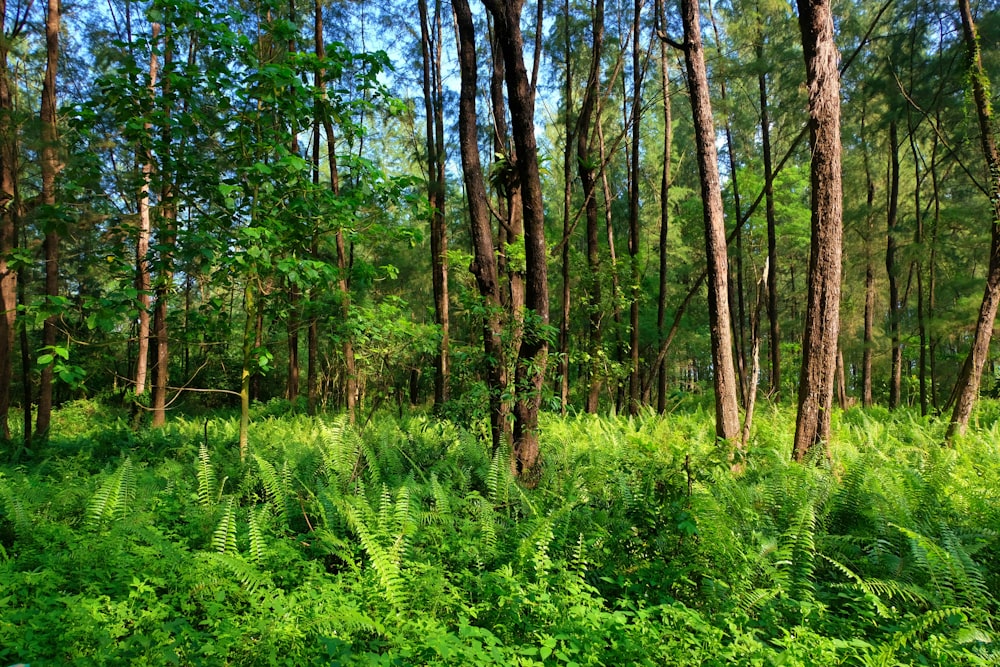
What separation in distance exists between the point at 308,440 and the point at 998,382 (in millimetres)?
11979

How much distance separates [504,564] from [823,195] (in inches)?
192

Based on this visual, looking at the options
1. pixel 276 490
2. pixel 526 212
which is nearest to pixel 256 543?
pixel 276 490

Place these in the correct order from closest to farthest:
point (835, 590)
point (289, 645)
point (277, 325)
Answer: point (289, 645) < point (835, 590) < point (277, 325)

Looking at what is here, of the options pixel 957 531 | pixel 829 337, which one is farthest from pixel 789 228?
pixel 957 531

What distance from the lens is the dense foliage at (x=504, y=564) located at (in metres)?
2.63

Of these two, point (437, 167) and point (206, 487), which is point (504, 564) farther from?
point (437, 167)

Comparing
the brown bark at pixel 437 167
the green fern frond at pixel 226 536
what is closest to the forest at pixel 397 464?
the green fern frond at pixel 226 536

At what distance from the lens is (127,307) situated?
390 cm

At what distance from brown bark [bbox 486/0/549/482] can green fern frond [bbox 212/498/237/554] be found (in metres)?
2.61

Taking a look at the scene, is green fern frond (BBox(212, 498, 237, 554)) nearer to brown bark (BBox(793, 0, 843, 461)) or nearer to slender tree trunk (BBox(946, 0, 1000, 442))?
brown bark (BBox(793, 0, 843, 461))

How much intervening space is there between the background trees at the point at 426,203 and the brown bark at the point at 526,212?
0.03 m

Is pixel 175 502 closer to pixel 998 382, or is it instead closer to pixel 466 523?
pixel 466 523

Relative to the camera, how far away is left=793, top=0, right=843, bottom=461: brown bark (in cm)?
561

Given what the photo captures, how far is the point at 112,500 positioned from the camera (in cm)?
413
